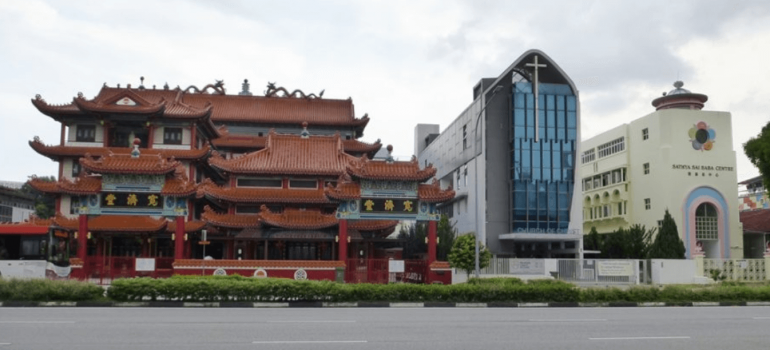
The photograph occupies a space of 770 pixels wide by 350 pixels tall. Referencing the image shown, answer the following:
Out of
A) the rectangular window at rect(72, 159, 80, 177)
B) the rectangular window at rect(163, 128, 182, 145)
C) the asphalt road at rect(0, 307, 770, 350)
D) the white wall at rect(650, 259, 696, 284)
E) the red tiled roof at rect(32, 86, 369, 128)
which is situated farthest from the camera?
the red tiled roof at rect(32, 86, 369, 128)

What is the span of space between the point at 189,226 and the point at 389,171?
13031 millimetres

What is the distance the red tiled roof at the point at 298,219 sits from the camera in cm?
3669

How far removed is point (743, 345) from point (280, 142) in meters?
33.3

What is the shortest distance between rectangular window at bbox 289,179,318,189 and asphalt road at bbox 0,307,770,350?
2033 centimetres

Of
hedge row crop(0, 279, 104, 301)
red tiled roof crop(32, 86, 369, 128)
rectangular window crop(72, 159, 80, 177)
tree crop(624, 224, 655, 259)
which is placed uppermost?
red tiled roof crop(32, 86, 369, 128)

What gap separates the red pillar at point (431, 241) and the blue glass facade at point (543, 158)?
16.2m

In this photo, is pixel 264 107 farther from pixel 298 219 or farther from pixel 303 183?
pixel 298 219

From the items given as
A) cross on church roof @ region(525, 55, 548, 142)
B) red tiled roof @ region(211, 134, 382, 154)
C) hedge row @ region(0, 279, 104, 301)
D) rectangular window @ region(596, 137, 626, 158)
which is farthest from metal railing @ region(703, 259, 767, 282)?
hedge row @ region(0, 279, 104, 301)

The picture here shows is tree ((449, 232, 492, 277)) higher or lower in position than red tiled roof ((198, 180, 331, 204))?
lower

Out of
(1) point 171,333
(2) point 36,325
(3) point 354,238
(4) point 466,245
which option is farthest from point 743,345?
(3) point 354,238

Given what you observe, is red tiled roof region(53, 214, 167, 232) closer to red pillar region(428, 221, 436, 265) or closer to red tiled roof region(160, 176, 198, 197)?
red tiled roof region(160, 176, 198, 197)

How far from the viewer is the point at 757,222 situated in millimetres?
56469

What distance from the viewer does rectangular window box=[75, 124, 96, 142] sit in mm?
43594

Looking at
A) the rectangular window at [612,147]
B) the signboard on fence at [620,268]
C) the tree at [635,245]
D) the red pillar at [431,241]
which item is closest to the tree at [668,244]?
the tree at [635,245]
